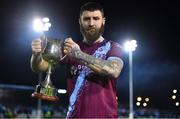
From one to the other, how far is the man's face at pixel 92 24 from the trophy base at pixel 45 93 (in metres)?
0.57

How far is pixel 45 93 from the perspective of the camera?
3.94m

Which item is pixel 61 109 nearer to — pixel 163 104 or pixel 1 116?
pixel 1 116

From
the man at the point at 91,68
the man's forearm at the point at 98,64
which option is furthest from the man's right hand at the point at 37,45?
the man's forearm at the point at 98,64

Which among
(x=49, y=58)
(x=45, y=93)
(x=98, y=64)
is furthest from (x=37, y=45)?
(x=98, y=64)

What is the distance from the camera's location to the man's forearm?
397 centimetres

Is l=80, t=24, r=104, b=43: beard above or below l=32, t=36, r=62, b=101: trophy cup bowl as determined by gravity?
above

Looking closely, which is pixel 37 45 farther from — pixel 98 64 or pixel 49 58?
pixel 98 64

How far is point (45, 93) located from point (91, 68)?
1.36 feet

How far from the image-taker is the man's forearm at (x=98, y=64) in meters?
3.97

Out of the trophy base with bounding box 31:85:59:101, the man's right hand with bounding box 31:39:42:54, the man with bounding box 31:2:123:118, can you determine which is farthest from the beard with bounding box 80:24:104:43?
the trophy base with bounding box 31:85:59:101

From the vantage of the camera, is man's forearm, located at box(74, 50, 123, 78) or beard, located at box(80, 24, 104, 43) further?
beard, located at box(80, 24, 104, 43)

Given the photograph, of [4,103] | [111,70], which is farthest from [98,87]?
[4,103]

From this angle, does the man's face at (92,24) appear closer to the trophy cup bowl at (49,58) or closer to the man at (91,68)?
the man at (91,68)

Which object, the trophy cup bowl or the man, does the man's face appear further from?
the trophy cup bowl
